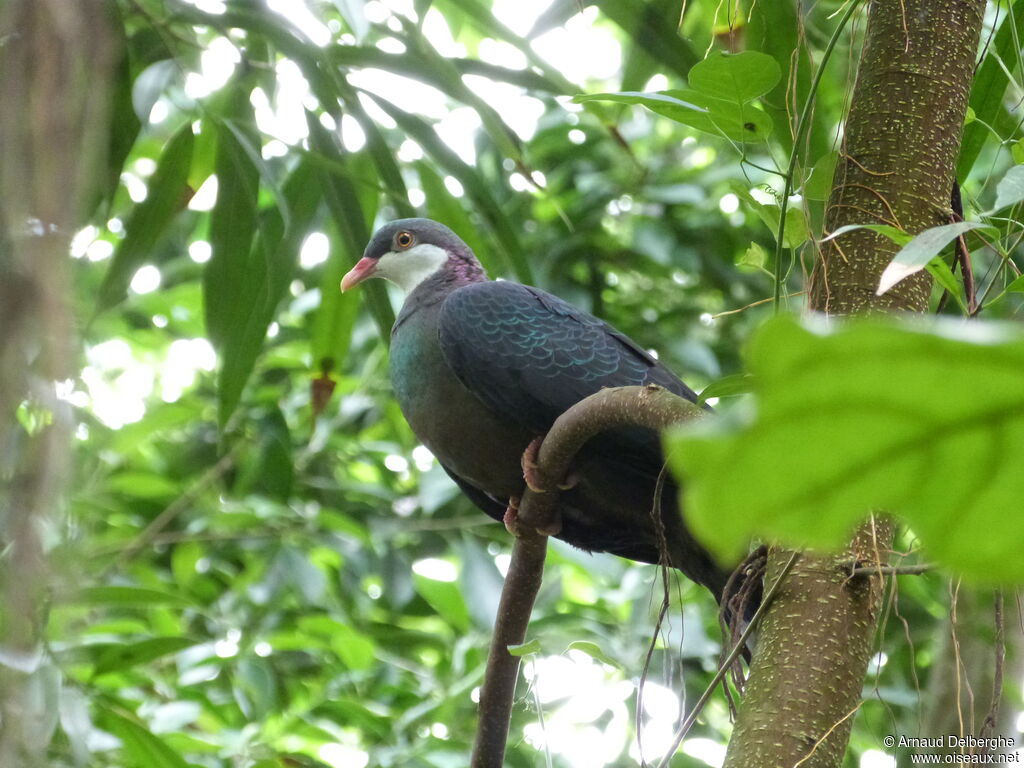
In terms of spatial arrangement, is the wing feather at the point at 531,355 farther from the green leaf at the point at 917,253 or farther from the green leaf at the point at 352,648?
the green leaf at the point at 917,253

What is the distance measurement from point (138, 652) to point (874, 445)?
9.18 feet

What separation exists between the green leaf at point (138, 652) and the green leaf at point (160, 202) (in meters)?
0.97

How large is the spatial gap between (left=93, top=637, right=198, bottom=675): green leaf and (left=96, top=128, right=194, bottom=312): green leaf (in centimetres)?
97

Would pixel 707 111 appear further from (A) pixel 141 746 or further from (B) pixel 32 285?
(A) pixel 141 746

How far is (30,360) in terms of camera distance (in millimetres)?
562

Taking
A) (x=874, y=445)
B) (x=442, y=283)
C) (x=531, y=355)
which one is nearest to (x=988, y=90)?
(x=531, y=355)

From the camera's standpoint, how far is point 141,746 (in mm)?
2510

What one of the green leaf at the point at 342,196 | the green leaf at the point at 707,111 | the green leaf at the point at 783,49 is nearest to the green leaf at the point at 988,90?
the green leaf at the point at 783,49

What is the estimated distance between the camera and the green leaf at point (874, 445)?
365mm

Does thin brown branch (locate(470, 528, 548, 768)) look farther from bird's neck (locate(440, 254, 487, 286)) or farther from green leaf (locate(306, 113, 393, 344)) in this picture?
bird's neck (locate(440, 254, 487, 286))

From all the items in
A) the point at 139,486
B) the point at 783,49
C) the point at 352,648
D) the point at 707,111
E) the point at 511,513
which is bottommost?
the point at 352,648

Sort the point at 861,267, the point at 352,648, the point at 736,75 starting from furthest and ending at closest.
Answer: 1. the point at 352,648
2. the point at 861,267
3. the point at 736,75

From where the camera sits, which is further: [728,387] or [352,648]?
[352,648]

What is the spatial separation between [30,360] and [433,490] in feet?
11.1
